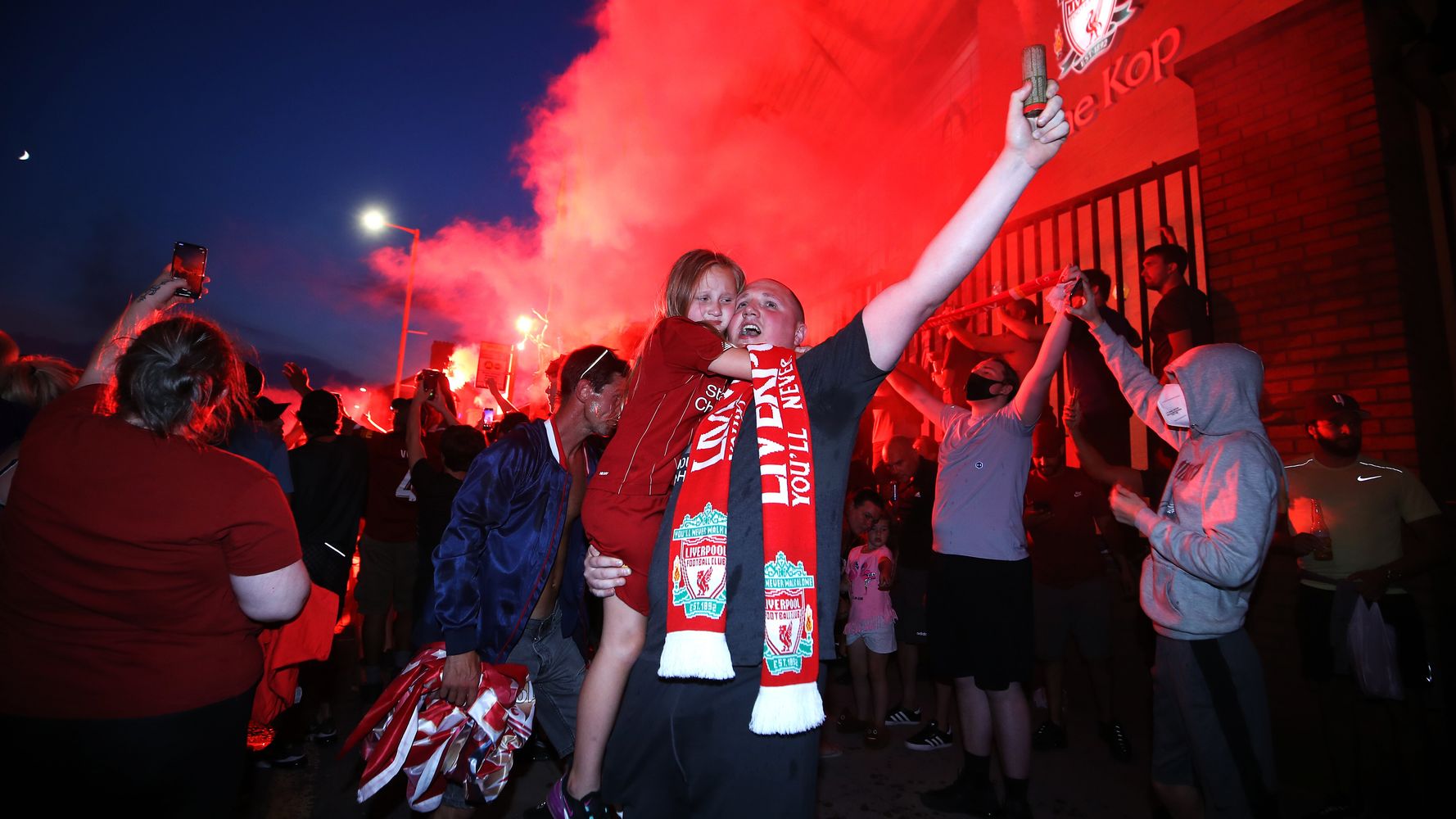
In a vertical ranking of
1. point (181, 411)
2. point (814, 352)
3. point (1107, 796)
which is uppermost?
point (814, 352)

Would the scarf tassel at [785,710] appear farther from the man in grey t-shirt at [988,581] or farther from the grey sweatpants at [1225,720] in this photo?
the man in grey t-shirt at [988,581]

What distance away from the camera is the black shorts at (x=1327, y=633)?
359 cm

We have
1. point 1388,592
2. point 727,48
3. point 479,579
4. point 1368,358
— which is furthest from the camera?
point 727,48

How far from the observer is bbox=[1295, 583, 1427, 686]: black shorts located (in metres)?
3.59

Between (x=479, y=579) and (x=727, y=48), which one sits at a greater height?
(x=727, y=48)

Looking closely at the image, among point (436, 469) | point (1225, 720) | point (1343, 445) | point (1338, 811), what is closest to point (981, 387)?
point (1225, 720)

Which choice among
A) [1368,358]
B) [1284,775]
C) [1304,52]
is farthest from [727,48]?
[1284,775]

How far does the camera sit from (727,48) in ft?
33.6

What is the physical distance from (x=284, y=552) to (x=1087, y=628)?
503 centimetres

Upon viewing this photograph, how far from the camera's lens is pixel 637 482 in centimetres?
195

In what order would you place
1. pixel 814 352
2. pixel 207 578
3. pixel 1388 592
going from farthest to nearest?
1. pixel 1388 592
2. pixel 207 578
3. pixel 814 352

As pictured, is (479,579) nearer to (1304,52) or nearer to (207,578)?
(207,578)

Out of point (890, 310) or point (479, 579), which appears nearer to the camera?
point (890, 310)

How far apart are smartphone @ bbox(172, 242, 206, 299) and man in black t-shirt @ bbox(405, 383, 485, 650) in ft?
6.31
